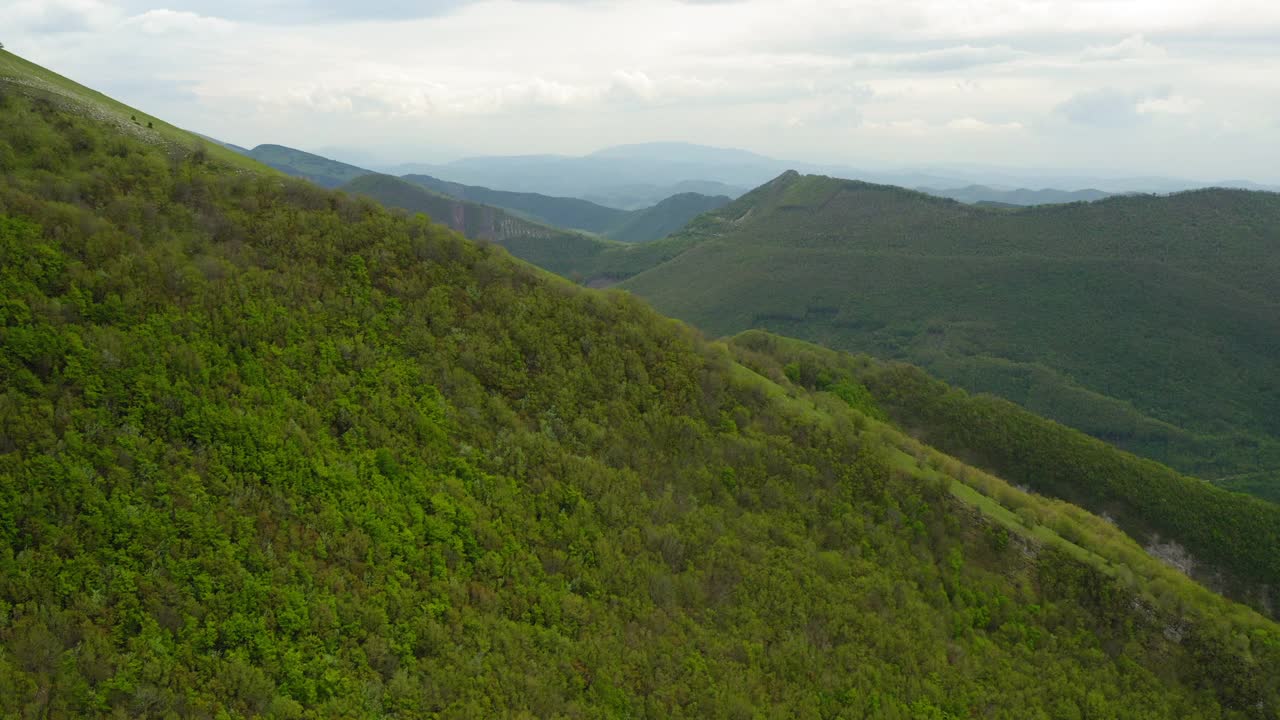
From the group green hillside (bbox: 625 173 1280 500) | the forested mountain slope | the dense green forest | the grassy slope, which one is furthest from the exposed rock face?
the grassy slope

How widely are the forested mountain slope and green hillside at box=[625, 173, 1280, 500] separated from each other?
9923cm

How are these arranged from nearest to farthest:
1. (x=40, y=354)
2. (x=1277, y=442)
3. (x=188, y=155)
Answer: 1. (x=40, y=354)
2. (x=188, y=155)
3. (x=1277, y=442)

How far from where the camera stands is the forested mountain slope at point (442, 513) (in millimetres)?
15164

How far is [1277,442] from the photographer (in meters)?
118

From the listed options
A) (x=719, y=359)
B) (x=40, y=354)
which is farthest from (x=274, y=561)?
(x=719, y=359)

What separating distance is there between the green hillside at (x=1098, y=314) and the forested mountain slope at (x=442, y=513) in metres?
99.2

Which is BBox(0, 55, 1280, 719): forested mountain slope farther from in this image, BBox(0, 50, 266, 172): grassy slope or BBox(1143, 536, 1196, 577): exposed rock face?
BBox(1143, 536, 1196, 577): exposed rock face

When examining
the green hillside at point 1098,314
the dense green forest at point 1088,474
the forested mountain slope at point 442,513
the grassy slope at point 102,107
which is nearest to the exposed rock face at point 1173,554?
the dense green forest at point 1088,474

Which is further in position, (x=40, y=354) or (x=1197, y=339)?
(x=1197, y=339)

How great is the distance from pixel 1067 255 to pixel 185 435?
209075 mm

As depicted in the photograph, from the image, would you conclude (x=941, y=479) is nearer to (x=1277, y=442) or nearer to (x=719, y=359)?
(x=719, y=359)

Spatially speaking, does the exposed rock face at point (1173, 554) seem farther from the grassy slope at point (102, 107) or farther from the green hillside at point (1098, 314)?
the grassy slope at point (102, 107)

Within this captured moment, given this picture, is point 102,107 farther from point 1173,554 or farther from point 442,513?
point 1173,554

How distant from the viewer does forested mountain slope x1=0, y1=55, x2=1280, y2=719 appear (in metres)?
15.2
